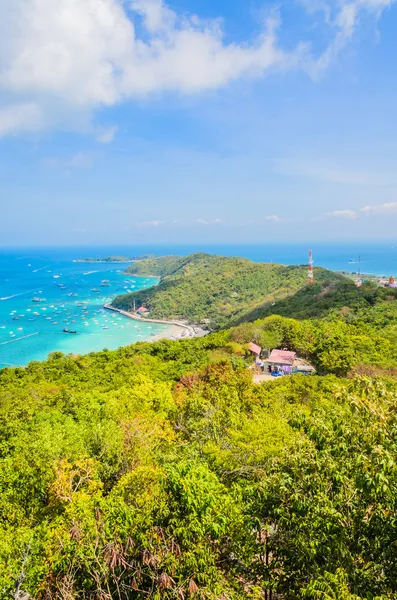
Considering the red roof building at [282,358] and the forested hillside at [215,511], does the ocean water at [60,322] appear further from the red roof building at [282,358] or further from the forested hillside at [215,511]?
the forested hillside at [215,511]

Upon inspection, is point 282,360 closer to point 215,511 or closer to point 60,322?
point 215,511

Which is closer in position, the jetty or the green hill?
the jetty

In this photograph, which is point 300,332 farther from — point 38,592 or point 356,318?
point 38,592

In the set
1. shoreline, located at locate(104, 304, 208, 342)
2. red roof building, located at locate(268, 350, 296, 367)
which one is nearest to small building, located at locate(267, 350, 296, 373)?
red roof building, located at locate(268, 350, 296, 367)

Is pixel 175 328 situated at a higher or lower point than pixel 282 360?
lower

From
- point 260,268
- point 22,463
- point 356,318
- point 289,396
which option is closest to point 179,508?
point 22,463

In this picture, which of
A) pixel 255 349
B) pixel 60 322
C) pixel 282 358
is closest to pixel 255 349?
pixel 255 349

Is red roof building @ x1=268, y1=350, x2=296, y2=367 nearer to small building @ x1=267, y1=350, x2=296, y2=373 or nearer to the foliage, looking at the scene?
small building @ x1=267, y1=350, x2=296, y2=373
